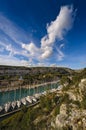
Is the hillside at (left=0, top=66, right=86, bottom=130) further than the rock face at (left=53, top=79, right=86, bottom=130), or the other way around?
the hillside at (left=0, top=66, right=86, bottom=130)

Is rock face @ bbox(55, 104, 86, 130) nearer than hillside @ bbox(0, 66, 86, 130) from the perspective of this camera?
Yes

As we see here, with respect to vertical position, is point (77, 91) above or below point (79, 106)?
above

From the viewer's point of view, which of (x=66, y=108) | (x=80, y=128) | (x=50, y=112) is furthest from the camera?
(x=50, y=112)

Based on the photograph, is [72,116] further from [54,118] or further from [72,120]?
[54,118]

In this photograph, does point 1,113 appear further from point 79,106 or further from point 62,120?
point 79,106

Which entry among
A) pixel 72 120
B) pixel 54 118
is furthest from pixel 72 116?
pixel 54 118

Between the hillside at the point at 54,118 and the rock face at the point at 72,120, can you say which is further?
the hillside at the point at 54,118

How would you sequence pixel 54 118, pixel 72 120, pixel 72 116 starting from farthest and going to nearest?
pixel 54 118, pixel 72 116, pixel 72 120

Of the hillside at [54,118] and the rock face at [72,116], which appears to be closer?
the rock face at [72,116]

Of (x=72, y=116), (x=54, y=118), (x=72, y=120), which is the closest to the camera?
(x=72, y=120)

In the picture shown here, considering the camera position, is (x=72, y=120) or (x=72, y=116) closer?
(x=72, y=120)

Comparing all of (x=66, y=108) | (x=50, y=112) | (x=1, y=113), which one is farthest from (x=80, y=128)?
(x=1, y=113)
